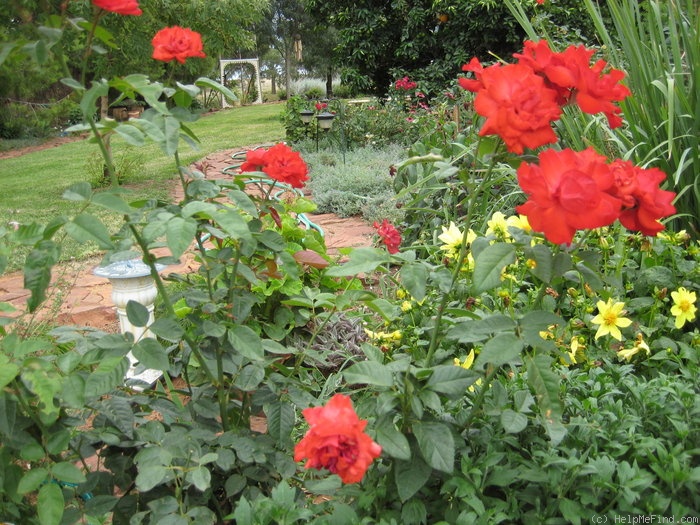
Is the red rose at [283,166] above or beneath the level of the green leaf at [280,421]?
above

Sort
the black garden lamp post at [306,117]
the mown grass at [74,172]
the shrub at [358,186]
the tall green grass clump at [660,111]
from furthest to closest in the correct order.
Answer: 1. the black garden lamp post at [306,117]
2. the mown grass at [74,172]
3. the shrub at [358,186]
4. the tall green grass clump at [660,111]

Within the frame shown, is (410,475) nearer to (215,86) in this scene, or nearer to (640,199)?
(640,199)

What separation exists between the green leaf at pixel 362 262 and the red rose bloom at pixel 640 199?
395mm

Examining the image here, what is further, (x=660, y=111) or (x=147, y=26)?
(x=147, y=26)

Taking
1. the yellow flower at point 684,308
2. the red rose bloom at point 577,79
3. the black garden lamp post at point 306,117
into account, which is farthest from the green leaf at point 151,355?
the black garden lamp post at point 306,117

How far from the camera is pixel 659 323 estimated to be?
5.70ft

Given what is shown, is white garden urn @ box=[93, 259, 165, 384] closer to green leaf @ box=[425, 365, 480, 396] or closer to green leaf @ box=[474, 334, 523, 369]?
green leaf @ box=[425, 365, 480, 396]

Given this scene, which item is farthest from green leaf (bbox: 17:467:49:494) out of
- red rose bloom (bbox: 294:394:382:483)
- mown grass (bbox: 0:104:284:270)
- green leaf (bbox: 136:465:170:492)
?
mown grass (bbox: 0:104:284:270)

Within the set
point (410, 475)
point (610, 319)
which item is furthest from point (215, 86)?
point (610, 319)

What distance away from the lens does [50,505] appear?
3.25ft

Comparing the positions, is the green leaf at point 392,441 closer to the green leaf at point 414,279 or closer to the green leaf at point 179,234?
the green leaf at point 414,279

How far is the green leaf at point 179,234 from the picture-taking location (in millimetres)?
907

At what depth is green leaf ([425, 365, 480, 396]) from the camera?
972 millimetres

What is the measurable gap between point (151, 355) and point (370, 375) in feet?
1.24
